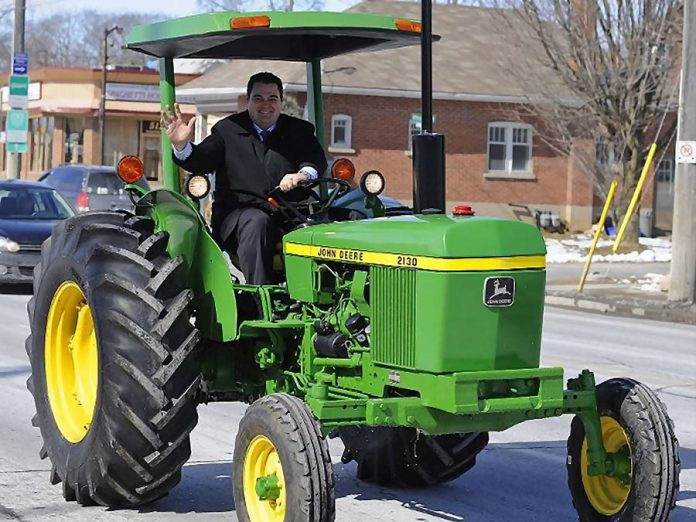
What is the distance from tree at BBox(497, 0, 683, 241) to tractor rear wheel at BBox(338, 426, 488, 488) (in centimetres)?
2447

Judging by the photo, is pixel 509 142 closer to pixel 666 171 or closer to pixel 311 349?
pixel 666 171

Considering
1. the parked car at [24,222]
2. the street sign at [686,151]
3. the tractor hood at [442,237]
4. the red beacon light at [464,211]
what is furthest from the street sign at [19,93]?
the red beacon light at [464,211]

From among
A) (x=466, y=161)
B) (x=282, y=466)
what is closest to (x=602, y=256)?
(x=466, y=161)

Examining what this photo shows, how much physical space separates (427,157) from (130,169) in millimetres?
1547

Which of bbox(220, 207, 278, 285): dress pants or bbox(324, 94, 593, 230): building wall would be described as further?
bbox(324, 94, 593, 230): building wall

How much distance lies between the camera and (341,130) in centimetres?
4112

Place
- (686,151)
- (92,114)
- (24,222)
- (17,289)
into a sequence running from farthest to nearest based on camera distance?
1. (92,114)
2. (686,151)
3. (17,289)
4. (24,222)

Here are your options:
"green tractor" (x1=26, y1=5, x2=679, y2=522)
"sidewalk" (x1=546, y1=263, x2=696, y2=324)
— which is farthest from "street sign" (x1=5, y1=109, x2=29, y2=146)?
"green tractor" (x1=26, y1=5, x2=679, y2=522)

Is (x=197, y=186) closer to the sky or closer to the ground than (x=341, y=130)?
closer to the ground

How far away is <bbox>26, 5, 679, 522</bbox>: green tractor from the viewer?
5859mm

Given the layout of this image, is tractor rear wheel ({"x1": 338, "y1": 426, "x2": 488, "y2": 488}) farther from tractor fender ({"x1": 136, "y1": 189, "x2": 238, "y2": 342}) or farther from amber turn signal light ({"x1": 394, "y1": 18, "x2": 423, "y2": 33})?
amber turn signal light ({"x1": 394, "y1": 18, "x2": 423, "y2": 33})

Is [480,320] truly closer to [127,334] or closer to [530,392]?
[530,392]

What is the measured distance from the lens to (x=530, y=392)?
5.96m

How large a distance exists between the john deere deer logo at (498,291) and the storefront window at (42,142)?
5454 cm
